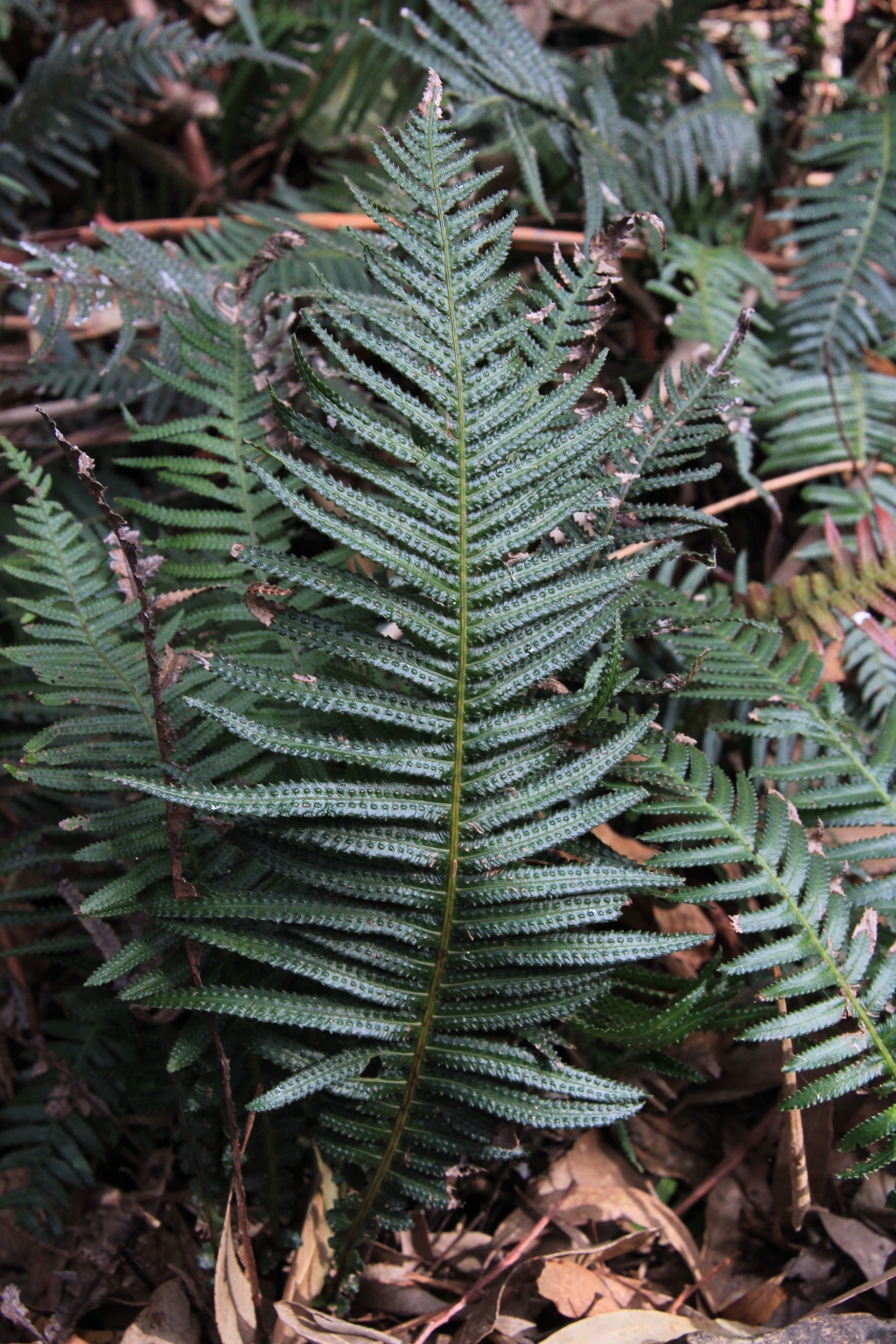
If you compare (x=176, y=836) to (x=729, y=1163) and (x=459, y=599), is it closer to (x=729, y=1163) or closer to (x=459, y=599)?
(x=459, y=599)

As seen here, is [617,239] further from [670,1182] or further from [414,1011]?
[670,1182]

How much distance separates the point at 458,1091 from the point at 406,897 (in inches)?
12.1

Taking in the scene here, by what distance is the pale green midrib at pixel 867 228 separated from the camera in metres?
2.30

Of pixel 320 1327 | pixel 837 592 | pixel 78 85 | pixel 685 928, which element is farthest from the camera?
pixel 78 85

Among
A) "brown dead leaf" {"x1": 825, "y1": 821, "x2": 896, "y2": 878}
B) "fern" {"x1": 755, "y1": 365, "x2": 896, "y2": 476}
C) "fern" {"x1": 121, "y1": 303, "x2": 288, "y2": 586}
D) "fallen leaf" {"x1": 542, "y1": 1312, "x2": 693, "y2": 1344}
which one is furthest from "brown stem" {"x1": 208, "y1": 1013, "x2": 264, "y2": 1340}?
"fern" {"x1": 755, "y1": 365, "x2": 896, "y2": 476}

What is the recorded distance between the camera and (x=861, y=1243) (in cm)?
153

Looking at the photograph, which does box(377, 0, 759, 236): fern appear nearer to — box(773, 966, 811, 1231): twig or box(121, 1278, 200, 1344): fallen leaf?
box(773, 966, 811, 1231): twig

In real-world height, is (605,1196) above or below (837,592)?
below

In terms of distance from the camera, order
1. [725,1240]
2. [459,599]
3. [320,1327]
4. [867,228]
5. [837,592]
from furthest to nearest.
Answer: [867,228] < [837,592] < [725,1240] < [320,1327] < [459,599]

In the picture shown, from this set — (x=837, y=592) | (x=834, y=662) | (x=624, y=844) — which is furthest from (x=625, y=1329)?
(x=837, y=592)

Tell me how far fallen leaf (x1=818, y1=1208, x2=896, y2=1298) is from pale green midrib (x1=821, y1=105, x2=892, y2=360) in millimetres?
1918

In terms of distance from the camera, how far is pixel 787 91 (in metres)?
2.88

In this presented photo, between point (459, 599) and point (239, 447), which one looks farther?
point (239, 447)

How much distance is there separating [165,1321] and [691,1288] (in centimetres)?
84
